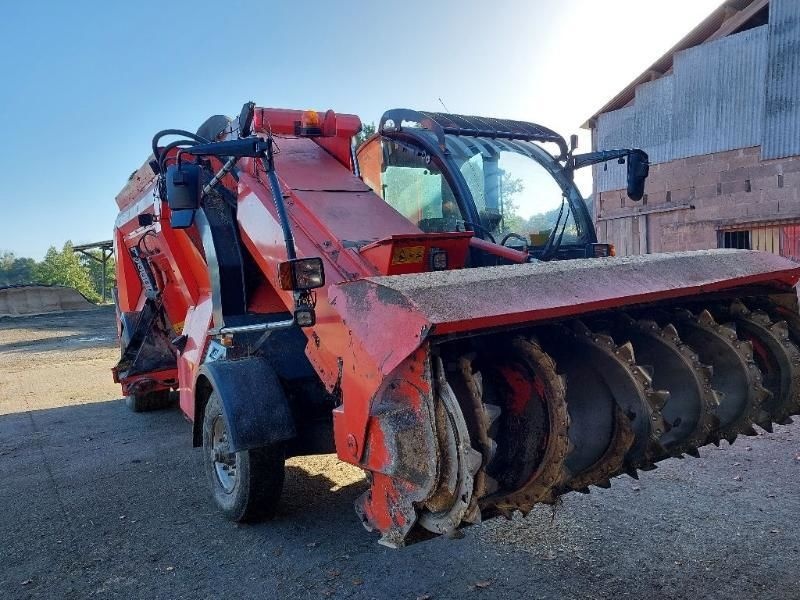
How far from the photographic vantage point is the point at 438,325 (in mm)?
2191

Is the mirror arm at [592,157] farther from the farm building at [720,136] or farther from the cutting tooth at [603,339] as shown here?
the farm building at [720,136]

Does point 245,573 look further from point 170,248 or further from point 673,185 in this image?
point 673,185

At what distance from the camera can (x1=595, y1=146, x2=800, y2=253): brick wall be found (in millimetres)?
11000

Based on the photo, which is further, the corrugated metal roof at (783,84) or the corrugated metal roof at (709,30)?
the corrugated metal roof at (709,30)

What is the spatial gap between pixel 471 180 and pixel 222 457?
2.48m

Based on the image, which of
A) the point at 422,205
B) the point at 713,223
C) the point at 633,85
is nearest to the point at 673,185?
the point at 713,223

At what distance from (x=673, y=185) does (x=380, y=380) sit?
11828 millimetres

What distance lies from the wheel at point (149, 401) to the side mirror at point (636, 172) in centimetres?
512

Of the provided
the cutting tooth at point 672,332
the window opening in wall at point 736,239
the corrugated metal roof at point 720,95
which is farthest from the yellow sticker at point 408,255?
the corrugated metal roof at point 720,95

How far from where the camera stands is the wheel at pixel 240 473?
3.58m

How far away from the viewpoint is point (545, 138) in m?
5.30

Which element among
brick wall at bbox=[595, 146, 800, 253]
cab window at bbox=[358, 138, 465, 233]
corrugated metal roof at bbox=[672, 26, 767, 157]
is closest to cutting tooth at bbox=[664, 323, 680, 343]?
cab window at bbox=[358, 138, 465, 233]

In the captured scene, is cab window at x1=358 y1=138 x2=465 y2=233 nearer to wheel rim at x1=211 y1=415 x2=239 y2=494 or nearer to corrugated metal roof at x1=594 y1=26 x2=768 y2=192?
wheel rim at x1=211 y1=415 x2=239 y2=494

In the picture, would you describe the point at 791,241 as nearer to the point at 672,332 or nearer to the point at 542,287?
the point at 672,332
